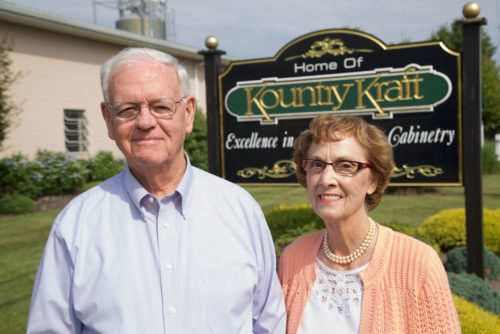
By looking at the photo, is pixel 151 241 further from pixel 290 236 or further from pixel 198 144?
pixel 198 144

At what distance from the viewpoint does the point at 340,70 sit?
17.1ft

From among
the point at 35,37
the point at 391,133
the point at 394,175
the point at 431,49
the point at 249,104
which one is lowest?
the point at 394,175

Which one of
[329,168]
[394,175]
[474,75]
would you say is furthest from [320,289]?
[474,75]

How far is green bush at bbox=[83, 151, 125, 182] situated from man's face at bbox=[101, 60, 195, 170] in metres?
12.9

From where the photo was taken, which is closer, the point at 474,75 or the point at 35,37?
the point at 474,75

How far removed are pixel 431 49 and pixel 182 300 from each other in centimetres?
407

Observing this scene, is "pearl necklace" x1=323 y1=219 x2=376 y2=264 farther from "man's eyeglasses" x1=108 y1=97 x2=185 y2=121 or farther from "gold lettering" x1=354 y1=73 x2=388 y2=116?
"gold lettering" x1=354 y1=73 x2=388 y2=116

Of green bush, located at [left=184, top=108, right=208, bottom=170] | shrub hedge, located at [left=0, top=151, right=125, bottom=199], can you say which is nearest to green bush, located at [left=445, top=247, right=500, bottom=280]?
shrub hedge, located at [left=0, top=151, right=125, bottom=199]

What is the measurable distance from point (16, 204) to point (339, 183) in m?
11.2

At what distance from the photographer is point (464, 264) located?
5309 millimetres

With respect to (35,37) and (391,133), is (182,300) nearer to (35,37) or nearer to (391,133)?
(391,133)

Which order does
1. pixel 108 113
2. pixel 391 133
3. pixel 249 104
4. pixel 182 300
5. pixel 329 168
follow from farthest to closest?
pixel 249 104 < pixel 391 133 < pixel 329 168 < pixel 108 113 < pixel 182 300

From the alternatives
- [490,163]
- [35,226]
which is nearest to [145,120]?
[35,226]

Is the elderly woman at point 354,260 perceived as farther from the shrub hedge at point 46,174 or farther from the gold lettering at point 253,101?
the shrub hedge at point 46,174
